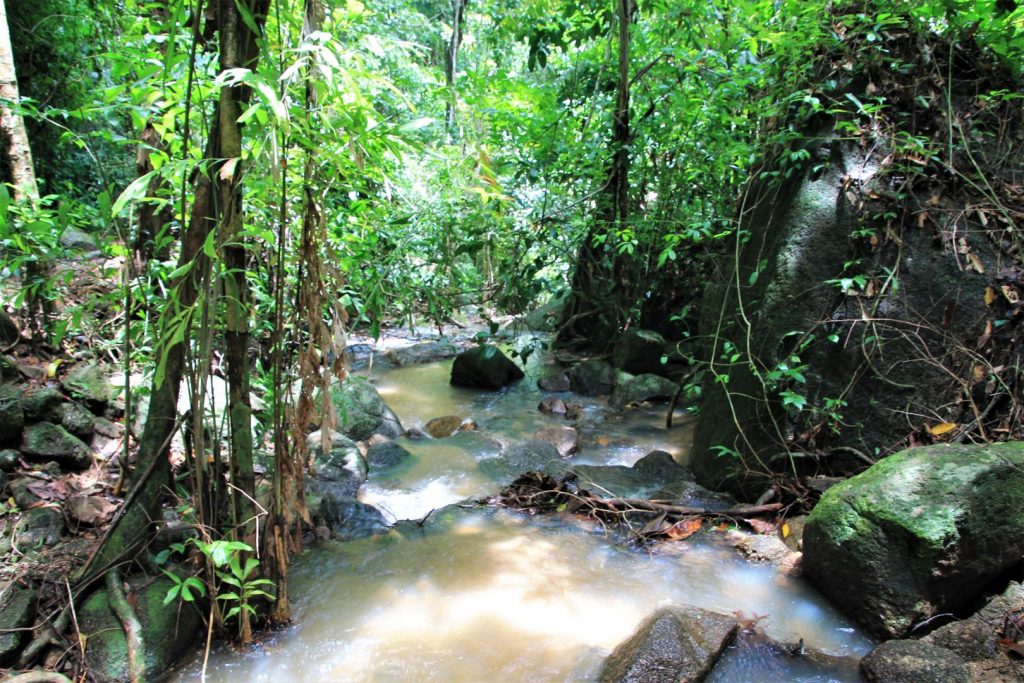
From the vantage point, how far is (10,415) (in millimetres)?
3113

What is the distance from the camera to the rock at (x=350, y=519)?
3.47 meters

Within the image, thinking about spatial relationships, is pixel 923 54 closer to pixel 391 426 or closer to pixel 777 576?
pixel 777 576

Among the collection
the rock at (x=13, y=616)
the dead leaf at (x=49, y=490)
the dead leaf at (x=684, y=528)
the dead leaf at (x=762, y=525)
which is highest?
the dead leaf at (x=49, y=490)

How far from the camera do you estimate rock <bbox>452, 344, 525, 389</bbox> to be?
7.23 metres

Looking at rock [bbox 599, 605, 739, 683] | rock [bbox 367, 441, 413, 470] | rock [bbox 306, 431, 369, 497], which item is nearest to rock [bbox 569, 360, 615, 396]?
rock [bbox 367, 441, 413, 470]

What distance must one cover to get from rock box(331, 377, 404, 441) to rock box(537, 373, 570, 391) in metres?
2.11

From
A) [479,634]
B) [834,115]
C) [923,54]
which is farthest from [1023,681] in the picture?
[923,54]

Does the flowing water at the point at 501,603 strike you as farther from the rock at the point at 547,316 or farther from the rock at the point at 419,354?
the rock at the point at 547,316

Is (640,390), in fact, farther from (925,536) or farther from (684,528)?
(925,536)

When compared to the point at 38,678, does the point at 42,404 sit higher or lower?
higher

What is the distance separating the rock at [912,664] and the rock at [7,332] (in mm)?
4641

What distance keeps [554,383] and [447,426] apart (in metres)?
1.91

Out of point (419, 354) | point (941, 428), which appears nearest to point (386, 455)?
point (941, 428)

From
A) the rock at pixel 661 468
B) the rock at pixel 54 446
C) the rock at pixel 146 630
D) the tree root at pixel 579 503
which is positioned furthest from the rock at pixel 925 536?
the rock at pixel 54 446
